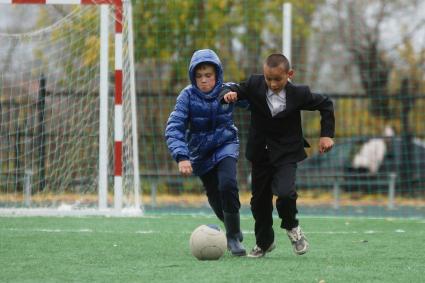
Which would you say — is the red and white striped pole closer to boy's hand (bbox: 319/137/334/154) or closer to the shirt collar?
the shirt collar

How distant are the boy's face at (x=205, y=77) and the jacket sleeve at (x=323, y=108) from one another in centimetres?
81

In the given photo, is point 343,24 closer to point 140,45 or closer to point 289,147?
point 140,45

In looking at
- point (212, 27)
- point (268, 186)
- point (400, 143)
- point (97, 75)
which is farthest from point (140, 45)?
point (268, 186)

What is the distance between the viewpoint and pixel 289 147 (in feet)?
21.9

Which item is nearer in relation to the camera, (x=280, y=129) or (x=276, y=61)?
(x=276, y=61)

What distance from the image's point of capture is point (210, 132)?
23.6 feet

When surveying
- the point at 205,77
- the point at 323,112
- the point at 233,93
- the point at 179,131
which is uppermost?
the point at 205,77

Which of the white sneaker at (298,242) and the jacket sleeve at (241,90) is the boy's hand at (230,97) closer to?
the jacket sleeve at (241,90)

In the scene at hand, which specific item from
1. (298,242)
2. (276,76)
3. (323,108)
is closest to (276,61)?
(276,76)

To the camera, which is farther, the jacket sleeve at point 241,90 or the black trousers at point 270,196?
the jacket sleeve at point 241,90

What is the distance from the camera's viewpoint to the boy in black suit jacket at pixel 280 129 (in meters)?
6.56

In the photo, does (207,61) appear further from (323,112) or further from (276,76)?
(323,112)

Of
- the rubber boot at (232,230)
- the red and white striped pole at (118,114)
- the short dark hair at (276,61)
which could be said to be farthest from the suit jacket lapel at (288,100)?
the red and white striped pole at (118,114)

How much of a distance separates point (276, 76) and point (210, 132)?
33.8 inches
